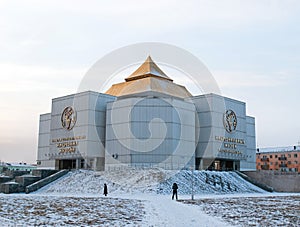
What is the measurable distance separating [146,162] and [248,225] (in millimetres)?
38037

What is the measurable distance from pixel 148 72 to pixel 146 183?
101ft

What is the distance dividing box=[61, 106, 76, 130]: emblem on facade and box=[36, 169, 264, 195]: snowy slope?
13.3 m

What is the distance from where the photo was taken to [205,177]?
4178 centimetres

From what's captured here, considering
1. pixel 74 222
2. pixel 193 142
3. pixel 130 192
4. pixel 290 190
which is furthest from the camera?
pixel 193 142

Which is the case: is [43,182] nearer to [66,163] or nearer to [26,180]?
[26,180]

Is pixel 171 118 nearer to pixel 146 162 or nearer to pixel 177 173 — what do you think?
pixel 146 162

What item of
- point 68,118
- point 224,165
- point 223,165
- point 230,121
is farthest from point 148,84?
point 224,165

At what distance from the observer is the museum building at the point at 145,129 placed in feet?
173

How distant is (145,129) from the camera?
52656mm

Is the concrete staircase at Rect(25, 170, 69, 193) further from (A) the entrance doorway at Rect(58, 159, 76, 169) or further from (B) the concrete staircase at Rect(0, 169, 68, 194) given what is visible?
(A) the entrance doorway at Rect(58, 159, 76, 169)

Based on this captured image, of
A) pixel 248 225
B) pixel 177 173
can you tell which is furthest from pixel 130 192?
pixel 248 225

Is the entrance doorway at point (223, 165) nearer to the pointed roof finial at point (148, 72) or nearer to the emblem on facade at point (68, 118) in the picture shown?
the pointed roof finial at point (148, 72)

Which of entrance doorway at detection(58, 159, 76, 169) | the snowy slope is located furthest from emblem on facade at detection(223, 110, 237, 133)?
entrance doorway at detection(58, 159, 76, 169)

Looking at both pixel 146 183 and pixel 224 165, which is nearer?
pixel 146 183
